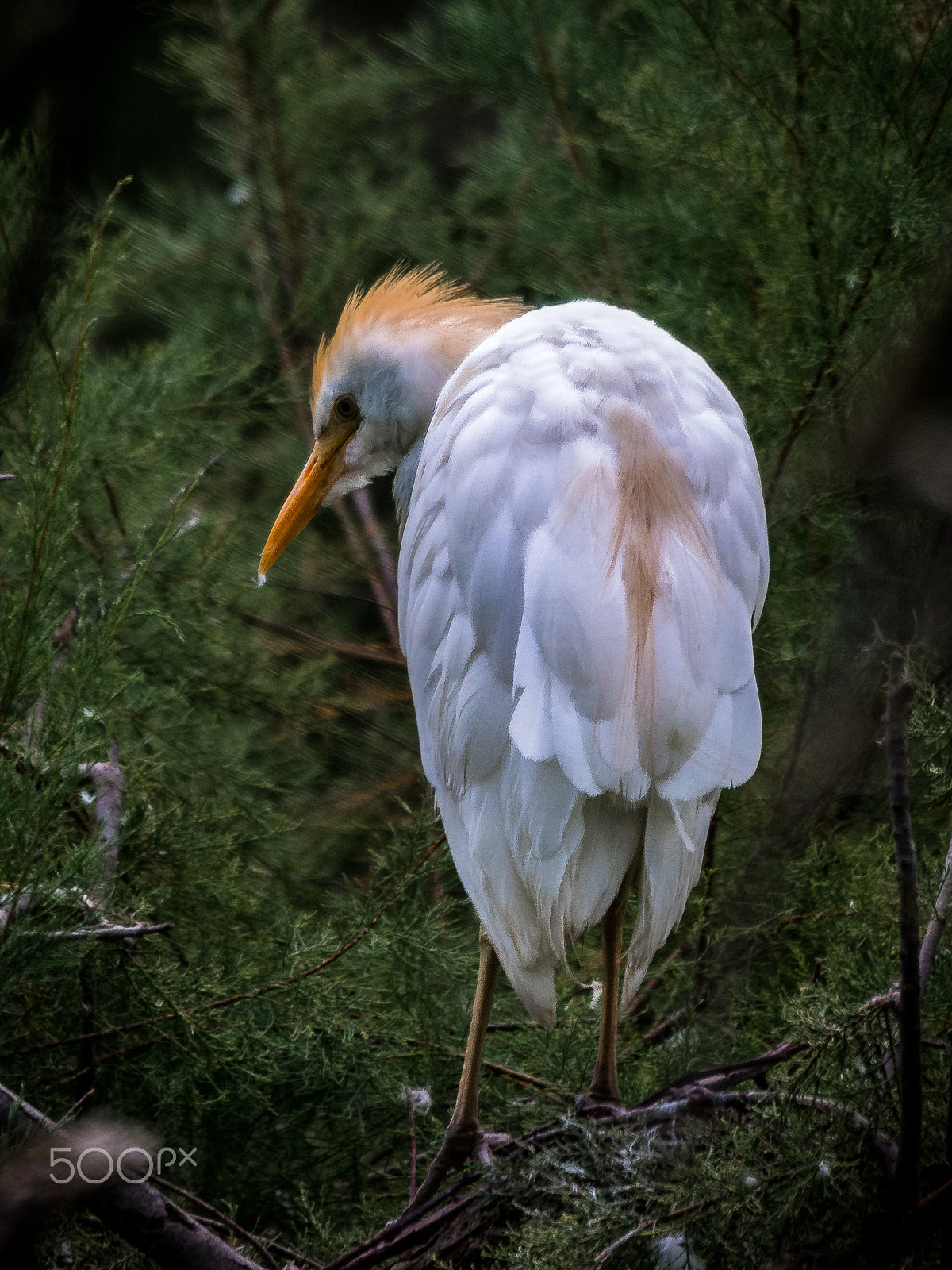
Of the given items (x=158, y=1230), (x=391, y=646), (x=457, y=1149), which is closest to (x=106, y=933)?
(x=158, y=1230)

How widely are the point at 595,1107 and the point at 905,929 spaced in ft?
2.53

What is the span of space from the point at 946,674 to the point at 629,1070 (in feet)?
4.31

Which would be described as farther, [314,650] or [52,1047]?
[314,650]

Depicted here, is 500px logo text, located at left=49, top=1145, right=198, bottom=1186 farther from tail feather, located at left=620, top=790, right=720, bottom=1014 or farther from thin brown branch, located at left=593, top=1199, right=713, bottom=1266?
tail feather, located at left=620, top=790, right=720, bottom=1014

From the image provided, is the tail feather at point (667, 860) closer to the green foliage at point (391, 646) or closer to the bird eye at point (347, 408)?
the green foliage at point (391, 646)

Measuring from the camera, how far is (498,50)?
2.39 m

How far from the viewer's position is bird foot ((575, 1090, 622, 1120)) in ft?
4.49

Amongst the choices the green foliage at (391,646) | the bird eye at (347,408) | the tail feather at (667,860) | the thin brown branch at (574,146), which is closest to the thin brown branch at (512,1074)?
the green foliage at (391,646)

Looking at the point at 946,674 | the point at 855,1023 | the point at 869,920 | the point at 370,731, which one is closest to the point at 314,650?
the point at 370,731

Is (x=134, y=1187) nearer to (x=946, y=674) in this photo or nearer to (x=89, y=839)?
(x=89, y=839)

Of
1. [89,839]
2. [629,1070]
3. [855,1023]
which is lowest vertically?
[629,1070]

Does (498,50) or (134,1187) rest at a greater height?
(498,50)

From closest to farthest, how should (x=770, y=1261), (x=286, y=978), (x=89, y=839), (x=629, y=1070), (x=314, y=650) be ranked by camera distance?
(x=770, y=1261) → (x=89, y=839) → (x=286, y=978) → (x=629, y=1070) → (x=314, y=650)

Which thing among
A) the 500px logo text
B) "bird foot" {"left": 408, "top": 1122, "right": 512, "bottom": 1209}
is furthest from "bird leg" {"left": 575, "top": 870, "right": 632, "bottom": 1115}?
the 500px logo text
